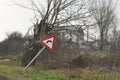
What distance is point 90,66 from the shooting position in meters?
25.0

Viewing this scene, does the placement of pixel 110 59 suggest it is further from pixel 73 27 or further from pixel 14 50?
pixel 14 50

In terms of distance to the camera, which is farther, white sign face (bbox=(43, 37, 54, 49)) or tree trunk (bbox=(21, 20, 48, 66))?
tree trunk (bbox=(21, 20, 48, 66))

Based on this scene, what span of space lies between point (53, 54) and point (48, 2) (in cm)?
549

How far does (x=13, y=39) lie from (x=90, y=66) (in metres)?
45.7

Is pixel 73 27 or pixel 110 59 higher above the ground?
pixel 73 27

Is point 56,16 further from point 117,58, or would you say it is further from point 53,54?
point 117,58

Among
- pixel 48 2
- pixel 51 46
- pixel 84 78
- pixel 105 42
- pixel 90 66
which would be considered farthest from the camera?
pixel 105 42

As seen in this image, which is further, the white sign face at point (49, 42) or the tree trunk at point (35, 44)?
the tree trunk at point (35, 44)

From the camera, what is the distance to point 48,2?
2753 cm

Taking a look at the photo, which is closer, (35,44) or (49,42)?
(49,42)

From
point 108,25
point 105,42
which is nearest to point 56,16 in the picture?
point 105,42

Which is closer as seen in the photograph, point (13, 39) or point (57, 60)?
point (57, 60)

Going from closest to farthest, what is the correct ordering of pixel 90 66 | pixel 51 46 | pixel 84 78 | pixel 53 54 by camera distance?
pixel 84 78 < pixel 51 46 < pixel 90 66 < pixel 53 54

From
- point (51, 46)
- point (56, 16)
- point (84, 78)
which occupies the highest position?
point (56, 16)
